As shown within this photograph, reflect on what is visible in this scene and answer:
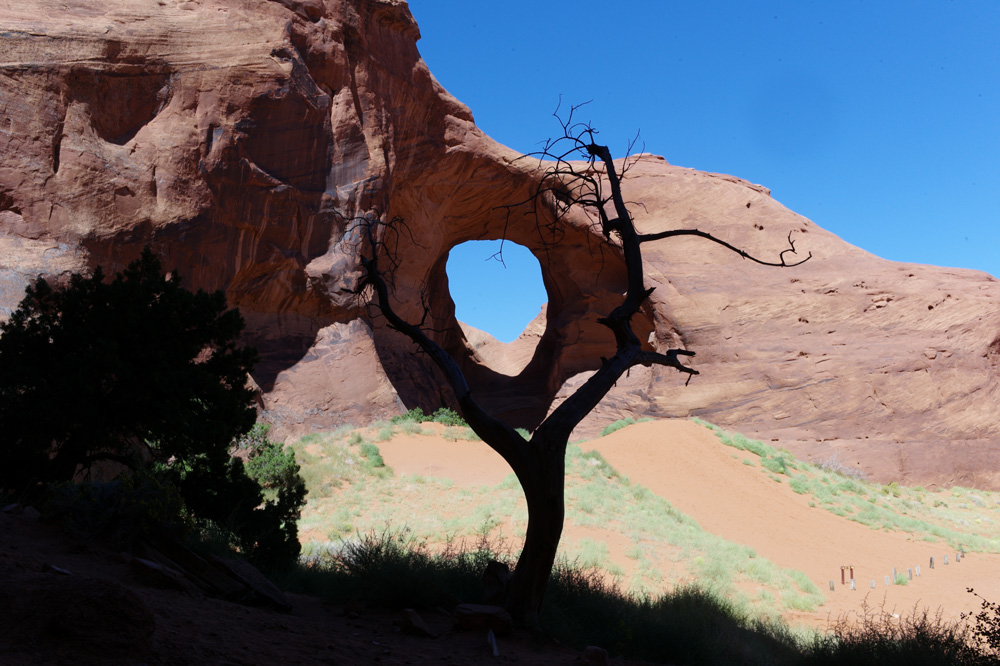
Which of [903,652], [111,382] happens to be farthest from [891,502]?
[111,382]

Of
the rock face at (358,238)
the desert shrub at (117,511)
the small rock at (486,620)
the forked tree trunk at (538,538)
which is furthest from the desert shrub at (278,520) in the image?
the rock face at (358,238)

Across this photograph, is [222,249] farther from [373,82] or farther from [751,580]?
[751,580]

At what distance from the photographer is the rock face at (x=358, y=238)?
56.6 feet

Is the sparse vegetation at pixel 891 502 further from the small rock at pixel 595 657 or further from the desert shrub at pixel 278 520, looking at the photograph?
the small rock at pixel 595 657

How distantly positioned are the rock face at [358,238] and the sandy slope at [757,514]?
12.3 ft

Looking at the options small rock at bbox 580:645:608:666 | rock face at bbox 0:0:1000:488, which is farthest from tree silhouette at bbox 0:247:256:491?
small rock at bbox 580:645:608:666

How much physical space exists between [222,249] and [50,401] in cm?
1147

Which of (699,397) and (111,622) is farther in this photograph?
(699,397)

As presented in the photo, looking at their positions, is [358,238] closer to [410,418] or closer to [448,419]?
[410,418]

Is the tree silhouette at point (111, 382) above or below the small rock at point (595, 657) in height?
above

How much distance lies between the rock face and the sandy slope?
12.3ft

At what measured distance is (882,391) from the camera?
25.6 metres

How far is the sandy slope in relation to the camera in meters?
12.4

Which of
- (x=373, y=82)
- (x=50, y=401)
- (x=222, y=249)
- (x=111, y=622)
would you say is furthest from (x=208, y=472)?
(x=373, y=82)
